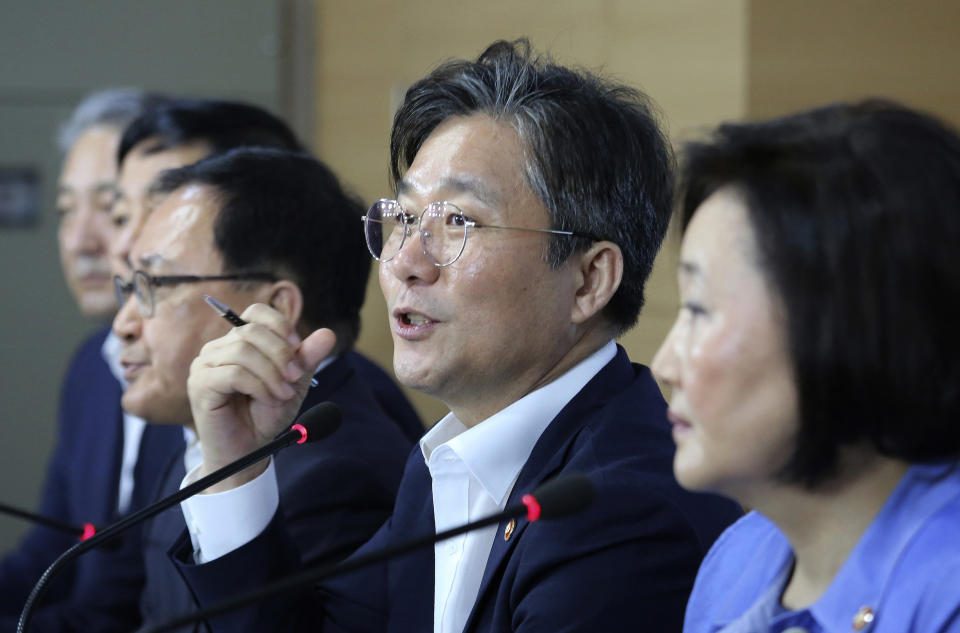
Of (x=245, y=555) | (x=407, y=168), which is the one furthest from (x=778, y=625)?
(x=407, y=168)

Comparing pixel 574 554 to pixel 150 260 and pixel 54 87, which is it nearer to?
pixel 150 260

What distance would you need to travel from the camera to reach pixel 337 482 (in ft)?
5.66

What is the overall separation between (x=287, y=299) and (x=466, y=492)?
0.65 meters

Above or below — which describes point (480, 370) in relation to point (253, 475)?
above

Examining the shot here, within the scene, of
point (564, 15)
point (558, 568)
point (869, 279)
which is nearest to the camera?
point (869, 279)

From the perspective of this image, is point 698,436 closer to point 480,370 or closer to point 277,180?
point 480,370

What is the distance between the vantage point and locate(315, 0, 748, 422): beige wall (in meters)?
3.05

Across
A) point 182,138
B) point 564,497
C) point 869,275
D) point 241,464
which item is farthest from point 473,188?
point 182,138

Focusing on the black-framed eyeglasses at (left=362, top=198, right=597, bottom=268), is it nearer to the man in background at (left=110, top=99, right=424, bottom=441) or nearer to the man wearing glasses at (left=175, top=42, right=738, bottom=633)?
the man wearing glasses at (left=175, top=42, right=738, bottom=633)

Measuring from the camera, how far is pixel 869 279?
0.89 m

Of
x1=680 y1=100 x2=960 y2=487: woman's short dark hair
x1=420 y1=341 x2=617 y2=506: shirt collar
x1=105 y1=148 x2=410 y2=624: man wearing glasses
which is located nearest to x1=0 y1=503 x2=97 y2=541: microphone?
x1=105 y1=148 x2=410 y2=624: man wearing glasses

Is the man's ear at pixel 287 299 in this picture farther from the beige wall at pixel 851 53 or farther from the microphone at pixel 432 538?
the beige wall at pixel 851 53

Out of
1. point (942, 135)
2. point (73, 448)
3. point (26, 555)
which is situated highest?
point (942, 135)

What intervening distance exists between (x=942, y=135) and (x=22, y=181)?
432cm
